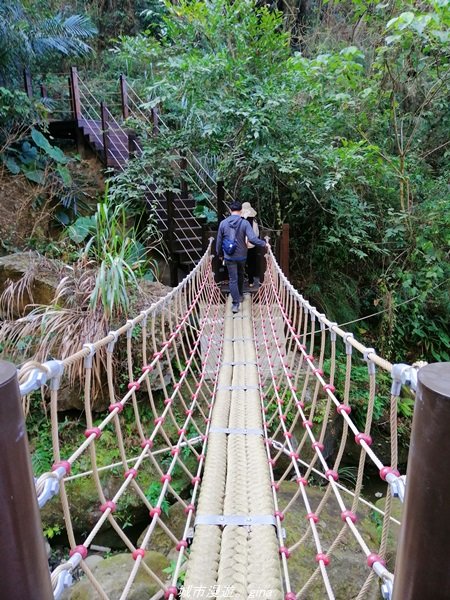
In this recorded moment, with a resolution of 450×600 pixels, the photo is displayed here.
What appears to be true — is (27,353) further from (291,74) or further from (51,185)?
(291,74)

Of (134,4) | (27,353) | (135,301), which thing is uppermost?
(134,4)

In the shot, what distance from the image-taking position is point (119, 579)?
1.73 metres

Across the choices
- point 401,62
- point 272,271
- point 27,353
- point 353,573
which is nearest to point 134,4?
point 401,62

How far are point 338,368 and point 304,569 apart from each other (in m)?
1.89

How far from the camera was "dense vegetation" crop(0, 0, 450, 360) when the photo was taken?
11.2 feet

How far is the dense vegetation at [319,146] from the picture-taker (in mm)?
3402

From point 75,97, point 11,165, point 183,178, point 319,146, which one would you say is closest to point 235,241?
point 319,146

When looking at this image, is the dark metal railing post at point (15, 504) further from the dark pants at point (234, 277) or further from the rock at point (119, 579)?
the dark pants at point (234, 277)

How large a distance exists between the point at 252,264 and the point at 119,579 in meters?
2.84

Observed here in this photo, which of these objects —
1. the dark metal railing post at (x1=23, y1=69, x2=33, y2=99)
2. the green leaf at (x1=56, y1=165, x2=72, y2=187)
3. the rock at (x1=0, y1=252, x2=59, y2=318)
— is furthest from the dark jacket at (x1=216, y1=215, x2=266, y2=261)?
the dark metal railing post at (x1=23, y1=69, x2=33, y2=99)

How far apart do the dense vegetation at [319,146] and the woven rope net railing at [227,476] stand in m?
0.87

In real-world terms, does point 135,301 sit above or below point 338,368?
above

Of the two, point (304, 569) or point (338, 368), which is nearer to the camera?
point (304, 569)

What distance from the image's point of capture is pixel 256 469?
1.26 metres
